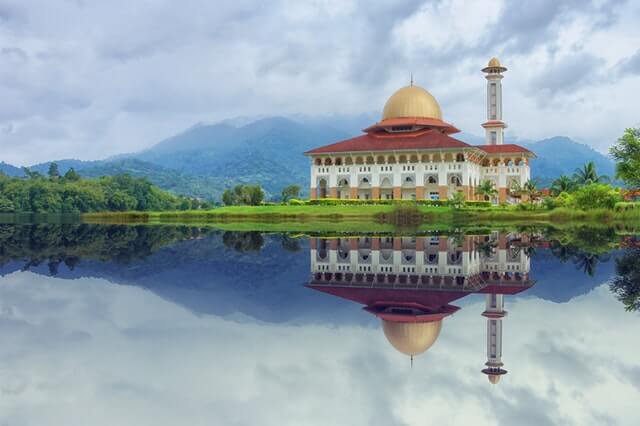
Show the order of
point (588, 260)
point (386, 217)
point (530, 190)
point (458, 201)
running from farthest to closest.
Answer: point (530, 190) → point (458, 201) → point (386, 217) → point (588, 260)

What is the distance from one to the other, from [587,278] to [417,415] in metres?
10.4

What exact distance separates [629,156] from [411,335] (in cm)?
5016

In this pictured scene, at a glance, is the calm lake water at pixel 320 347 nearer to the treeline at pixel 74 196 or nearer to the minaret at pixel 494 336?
the minaret at pixel 494 336

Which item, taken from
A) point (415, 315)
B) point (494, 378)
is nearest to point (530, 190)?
point (415, 315)

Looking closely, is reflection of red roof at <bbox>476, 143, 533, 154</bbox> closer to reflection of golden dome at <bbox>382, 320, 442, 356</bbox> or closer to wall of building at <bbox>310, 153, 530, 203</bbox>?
wall of building at <bbox>310, 153, 530, 203</bbox>

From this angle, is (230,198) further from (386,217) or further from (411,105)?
(386,217)

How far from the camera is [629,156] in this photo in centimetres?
5266

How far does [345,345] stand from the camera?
8.33 metres

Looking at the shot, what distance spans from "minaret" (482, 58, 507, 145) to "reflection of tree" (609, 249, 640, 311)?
5893cm

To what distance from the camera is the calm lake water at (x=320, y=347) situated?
6.00 metres

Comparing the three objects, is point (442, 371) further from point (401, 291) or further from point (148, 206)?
point (148, 206)

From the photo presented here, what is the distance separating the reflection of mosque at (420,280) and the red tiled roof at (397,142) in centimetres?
3726

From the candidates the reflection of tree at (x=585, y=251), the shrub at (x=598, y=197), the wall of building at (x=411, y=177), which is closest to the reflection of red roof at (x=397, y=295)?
the reflection of tree at (x=585, y=251)

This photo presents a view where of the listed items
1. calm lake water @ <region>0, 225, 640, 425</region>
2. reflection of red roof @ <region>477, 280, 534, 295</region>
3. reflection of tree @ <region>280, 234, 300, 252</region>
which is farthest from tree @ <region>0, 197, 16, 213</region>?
reflection of red roof @ <region>477, 280, 534, 295</region>
